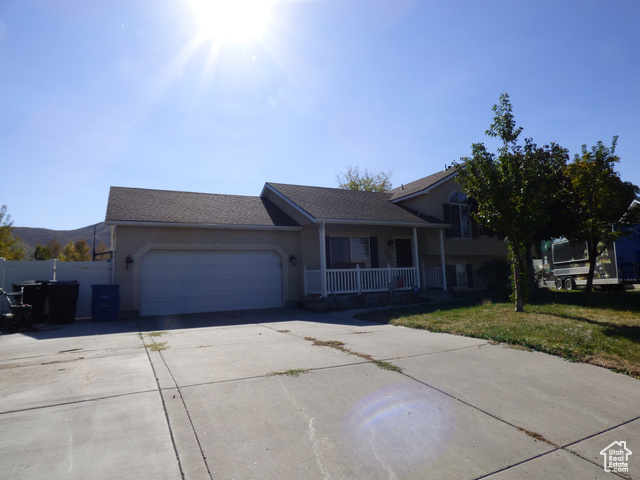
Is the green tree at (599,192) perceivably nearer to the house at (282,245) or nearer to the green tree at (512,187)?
the green tree at (512,187)

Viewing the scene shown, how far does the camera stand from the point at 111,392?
429 centimetres

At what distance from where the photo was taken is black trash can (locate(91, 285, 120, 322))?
11.4 m

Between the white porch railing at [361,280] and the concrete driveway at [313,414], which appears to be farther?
the white porch railing at [361,280]

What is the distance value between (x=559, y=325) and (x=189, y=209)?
1190cm

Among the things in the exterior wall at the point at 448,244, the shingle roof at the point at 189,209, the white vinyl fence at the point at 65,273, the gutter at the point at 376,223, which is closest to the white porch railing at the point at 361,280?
the gutter at the point at 376,223

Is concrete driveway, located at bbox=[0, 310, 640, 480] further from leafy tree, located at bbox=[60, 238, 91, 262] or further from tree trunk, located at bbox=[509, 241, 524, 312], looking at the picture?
leafy tree, located at bbox=[60, 238, 91, 262]

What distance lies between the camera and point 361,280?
1434cm

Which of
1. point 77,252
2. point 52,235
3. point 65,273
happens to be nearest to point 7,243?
point 65,273

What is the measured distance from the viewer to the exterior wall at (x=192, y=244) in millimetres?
12344

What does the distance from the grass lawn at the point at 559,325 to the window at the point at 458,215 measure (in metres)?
5.58

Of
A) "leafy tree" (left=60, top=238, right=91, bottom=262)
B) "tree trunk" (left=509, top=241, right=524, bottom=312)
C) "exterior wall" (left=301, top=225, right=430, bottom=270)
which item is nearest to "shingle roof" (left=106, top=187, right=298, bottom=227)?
"exterior wall" (left=301, top=225, right=430, bottom=270)

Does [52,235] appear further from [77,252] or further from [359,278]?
[359,278]

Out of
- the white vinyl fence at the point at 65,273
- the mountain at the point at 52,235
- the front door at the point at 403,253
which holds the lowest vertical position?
the white vinyl fence at the point at 65,273

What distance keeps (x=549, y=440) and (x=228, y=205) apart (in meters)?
14.1
